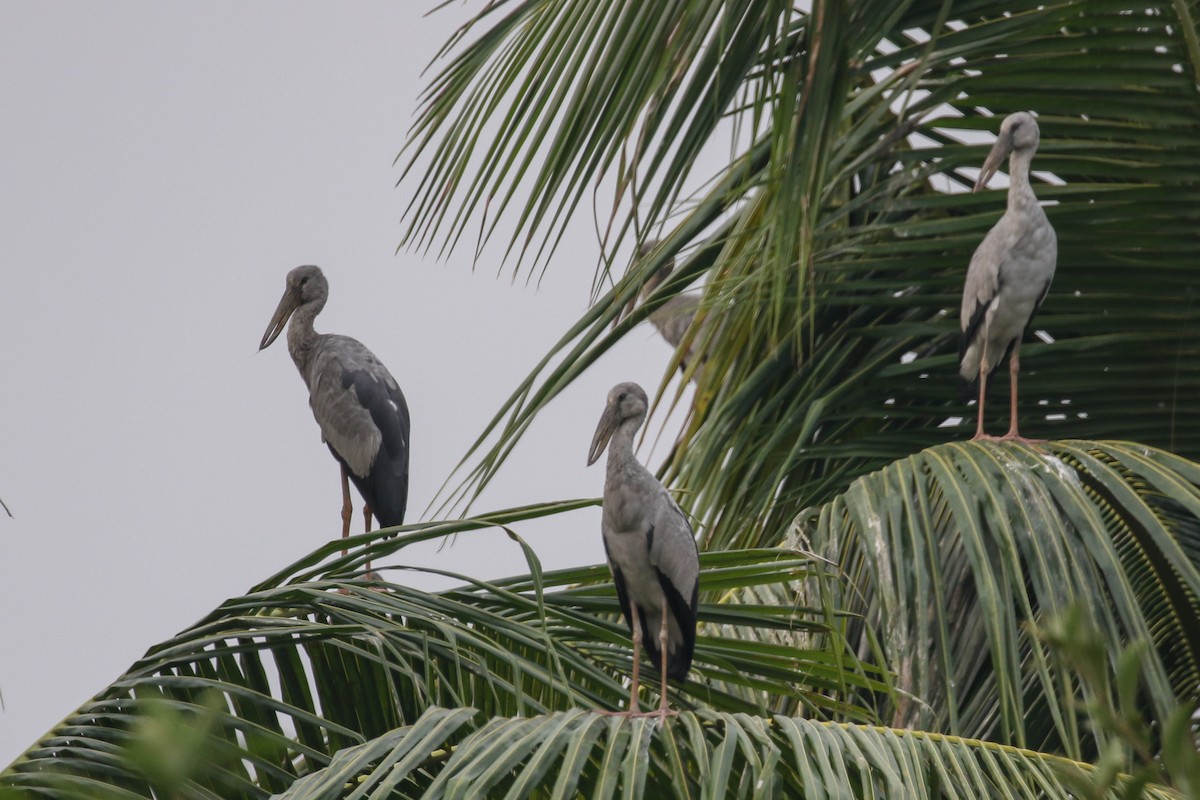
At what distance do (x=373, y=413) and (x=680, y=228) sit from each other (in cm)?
166

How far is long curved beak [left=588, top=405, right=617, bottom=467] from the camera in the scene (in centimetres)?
429

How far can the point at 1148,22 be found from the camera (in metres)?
3.88

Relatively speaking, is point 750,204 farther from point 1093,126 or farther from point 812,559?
point 812,559

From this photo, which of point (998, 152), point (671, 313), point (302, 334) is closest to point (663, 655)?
point (671, 313)

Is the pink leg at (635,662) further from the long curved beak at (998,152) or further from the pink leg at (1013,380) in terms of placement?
the long curved beak at (998,152)

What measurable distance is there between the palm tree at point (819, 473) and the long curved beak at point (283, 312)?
6.44 ft

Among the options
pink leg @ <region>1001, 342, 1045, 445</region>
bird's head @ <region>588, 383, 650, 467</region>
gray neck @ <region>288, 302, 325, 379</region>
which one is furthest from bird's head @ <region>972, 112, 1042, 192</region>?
gray neck @ <region>288, 302, 325, 379</region>

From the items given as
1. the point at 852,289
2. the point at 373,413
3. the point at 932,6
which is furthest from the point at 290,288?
the point at 932,6

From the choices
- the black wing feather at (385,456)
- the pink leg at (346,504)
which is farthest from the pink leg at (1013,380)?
the pink leg at (346,504)

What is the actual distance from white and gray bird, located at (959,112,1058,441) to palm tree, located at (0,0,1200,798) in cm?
10

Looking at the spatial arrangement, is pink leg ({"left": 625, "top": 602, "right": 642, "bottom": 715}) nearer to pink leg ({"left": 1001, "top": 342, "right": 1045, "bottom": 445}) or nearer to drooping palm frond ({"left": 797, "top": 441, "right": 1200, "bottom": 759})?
drooping palm frond ({"left": 797, "top": 441, "right": 1200, "bottom": 759})

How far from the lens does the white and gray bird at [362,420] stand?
588cm

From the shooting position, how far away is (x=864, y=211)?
4.93m

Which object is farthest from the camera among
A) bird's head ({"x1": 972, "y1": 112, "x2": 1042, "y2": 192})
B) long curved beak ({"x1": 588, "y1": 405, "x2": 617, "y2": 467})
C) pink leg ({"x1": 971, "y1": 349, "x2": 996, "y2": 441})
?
pink leg ({"x1": 971, "y1": 349, "x2": 996, "y2": 441})
